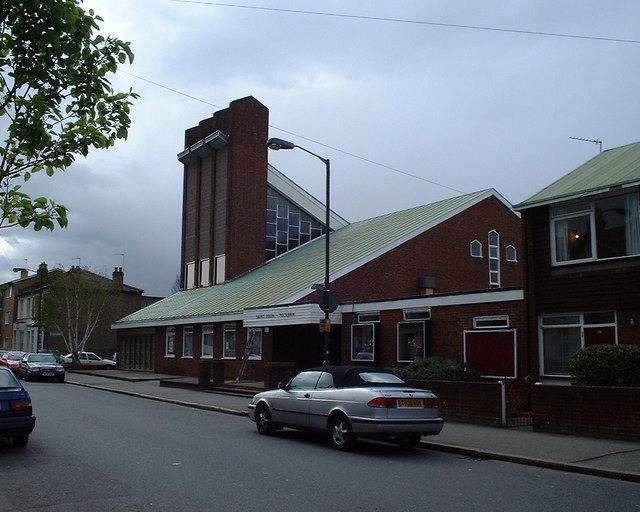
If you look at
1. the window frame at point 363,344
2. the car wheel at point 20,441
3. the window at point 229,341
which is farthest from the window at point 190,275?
the car wheel at point 20,441

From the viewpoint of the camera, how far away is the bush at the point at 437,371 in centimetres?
1788

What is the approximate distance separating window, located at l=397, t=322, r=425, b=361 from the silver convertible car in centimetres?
799

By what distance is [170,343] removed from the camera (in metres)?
38.6

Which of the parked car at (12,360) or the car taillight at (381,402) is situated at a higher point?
the car taillight at (381,402)

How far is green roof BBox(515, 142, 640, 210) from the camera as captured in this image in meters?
16.6

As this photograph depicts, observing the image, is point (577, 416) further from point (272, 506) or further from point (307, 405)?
point (272, 506)

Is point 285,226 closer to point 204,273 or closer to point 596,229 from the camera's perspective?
point 204,273

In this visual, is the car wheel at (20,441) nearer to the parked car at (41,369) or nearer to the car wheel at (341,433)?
the car wheel at (341,433)

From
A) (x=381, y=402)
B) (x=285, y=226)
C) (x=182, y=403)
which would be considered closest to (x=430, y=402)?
(x=381, y=402)

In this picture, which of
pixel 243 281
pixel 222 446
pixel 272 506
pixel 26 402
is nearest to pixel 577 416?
pixel 222 446

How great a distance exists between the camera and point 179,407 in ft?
70.6

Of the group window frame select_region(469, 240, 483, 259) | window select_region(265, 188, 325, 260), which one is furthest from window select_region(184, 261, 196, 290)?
window frame select_region(469, 240, 483, 259)

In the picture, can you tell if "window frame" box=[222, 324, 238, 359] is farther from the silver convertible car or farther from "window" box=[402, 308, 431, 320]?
the silver convertible car

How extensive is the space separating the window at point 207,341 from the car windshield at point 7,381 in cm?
2106
